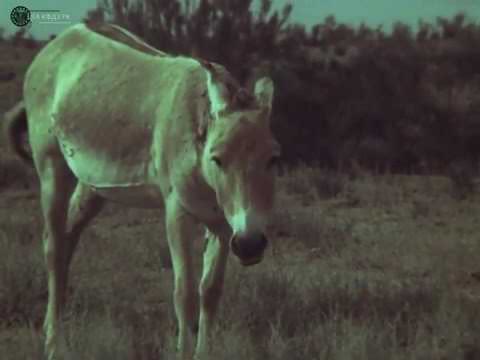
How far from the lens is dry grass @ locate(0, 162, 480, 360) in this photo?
191 inches

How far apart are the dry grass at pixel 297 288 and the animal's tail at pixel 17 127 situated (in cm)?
106

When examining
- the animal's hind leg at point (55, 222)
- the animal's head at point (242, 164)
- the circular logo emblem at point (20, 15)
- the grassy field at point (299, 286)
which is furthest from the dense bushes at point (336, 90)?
the animal's head at point (242, 164)

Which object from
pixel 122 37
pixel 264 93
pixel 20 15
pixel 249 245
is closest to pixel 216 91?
pixel 264 93

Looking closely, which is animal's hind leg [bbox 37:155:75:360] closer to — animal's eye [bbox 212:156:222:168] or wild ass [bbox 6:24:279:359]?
wild ass [bbox 6:24:279:359]

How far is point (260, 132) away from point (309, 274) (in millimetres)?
3505

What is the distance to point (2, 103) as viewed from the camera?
977 inches

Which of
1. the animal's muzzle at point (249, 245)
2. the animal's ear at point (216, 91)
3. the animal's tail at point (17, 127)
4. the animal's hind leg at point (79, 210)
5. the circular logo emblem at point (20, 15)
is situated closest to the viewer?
the animal's muzzle at point (249, 245)

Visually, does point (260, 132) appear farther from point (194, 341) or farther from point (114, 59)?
point (114, 59)

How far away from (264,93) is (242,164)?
0.57 meters

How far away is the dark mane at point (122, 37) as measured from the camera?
17.8 feet

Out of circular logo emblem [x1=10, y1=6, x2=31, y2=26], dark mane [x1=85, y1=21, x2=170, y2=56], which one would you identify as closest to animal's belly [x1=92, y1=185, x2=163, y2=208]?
dark mane [x1=85, y1=21, x2=170, y2=56]

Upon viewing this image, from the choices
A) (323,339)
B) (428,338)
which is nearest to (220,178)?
(323,339)

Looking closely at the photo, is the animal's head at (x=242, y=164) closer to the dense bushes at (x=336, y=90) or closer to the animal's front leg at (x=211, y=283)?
the animal's front leg at (x=211, y=283)

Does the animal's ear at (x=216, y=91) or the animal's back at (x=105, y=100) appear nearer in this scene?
the animal's ear at (x=216, y=91)
